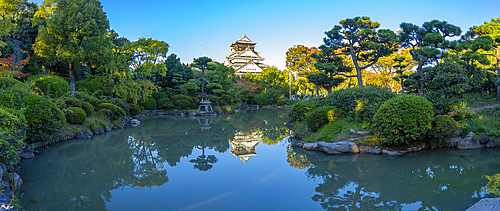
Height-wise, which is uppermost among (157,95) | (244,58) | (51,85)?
(244,58)

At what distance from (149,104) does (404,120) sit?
1651 centimetres

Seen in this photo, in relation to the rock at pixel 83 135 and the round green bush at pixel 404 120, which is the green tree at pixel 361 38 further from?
the rock at pixel 83 135

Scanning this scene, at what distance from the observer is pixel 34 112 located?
6.24 metres

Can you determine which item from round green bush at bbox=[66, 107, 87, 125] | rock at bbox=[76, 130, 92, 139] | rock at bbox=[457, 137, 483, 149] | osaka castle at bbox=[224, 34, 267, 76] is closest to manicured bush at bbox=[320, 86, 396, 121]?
rock at bbox=[457, 137, 483, 149]

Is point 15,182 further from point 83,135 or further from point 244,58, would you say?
point 244,58

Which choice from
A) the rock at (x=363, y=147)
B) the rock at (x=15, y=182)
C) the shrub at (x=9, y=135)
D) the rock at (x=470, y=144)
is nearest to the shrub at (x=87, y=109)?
the shrub at (x=9, y=135)

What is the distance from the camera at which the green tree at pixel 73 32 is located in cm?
1092

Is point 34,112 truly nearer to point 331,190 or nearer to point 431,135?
Result: point 331,190

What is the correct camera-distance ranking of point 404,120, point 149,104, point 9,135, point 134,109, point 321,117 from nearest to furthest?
point 9,135 < point 404,120 < point 321,117 < point 134,109 < point 149,104

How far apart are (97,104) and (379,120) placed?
11.1 m

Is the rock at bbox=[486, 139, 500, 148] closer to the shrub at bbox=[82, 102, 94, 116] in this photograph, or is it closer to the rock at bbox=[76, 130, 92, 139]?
the rock at bbox=[76, 130, 92, 139]

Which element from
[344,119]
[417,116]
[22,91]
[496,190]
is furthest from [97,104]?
[496,190]

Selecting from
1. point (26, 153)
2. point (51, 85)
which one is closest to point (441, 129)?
point (26, 153)

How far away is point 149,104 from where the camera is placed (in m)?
18.4
